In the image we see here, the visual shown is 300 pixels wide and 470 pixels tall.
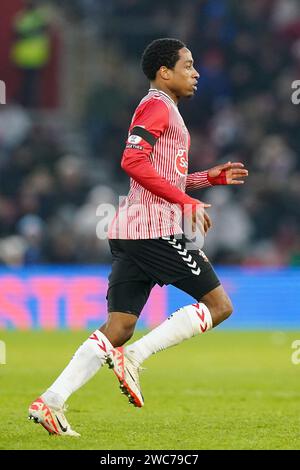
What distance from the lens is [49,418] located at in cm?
661

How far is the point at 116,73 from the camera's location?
20.7 metres

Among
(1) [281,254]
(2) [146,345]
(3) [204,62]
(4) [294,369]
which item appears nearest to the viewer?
(2) [146,345]

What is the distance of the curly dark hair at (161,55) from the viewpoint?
704cm

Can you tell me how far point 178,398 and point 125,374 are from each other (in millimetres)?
2442

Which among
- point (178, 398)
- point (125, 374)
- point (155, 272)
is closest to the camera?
point (125, 374)

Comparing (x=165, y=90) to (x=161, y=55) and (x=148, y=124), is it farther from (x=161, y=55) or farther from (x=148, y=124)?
(x=148, y=124)

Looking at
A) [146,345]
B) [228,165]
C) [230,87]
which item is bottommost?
[146,345]

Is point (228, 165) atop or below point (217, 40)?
below

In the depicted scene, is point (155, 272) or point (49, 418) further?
point (155, 272)

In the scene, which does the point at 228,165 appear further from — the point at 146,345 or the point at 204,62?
the point at 204,62

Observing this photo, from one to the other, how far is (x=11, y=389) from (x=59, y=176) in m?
9.04

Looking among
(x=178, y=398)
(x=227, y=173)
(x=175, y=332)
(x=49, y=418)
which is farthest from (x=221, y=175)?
(x=178, y=398)

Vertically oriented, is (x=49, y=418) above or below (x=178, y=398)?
above
